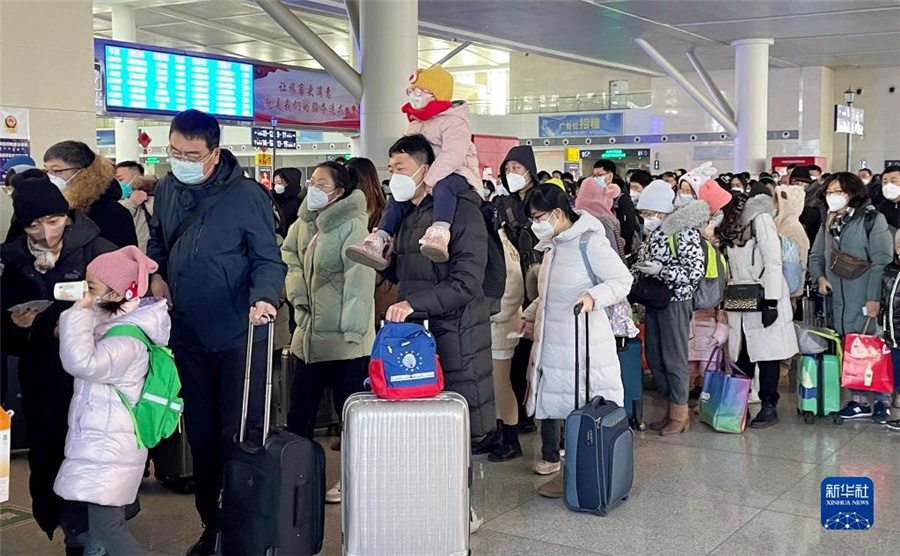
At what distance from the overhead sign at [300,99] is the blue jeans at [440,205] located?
9688 millimetres

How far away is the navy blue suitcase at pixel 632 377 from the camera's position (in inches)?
259

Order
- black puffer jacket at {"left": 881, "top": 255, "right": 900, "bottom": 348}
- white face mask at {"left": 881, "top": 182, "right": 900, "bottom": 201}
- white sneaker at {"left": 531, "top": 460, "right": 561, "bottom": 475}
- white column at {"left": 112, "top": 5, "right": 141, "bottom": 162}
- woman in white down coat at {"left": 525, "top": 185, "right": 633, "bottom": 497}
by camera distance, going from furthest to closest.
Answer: white column at {"left": 112, "top": 5, "right": 141, "bottom": 162}
white face mask at {"left": 881, "top": 182, "right": 900, "bottom": 201}
black puffer jacket at {"left": 881, "top": 255, "right": 900, "bottom": 348}
white sneaker at {"left": 531, "top": 460, "right": 561, "bottom": 475}
woman in white down coat at {"left": 525, "top": 185, "right": 633, "bottom": 497}

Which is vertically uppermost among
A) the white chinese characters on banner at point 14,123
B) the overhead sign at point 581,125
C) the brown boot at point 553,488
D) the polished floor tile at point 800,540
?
the overhead sign at point 581,125

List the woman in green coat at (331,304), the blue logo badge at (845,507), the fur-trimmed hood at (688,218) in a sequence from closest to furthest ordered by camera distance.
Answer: the blue logo badge at (845,507)
the woman in green coat at (331,304)
the fur-trimmed hood at (688,218)

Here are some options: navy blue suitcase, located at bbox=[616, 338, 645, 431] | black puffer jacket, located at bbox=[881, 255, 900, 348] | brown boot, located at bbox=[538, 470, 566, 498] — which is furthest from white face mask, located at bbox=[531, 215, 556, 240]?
black puffer jacket, located at bbox=[881, 255, 900, 348]

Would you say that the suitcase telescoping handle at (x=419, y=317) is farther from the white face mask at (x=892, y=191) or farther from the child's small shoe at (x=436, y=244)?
the white face mask at (x=892, y=191)

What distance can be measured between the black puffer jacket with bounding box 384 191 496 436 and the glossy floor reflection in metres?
0.75

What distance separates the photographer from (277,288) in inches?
157

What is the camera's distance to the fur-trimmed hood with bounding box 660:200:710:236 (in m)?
6.27

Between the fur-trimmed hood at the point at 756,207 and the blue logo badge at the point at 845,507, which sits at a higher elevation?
the fur-trimmed hood at the point at 756,207

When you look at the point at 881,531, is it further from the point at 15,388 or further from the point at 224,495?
the point at 15,388

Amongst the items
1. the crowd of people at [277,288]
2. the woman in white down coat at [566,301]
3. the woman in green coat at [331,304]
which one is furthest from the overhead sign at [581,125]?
the woman in green coat at [331,304]

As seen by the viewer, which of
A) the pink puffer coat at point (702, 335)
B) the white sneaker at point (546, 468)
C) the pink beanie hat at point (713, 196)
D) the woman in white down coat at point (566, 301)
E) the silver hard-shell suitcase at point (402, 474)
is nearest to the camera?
the silver hard-shell suitcase at point (402, 474)

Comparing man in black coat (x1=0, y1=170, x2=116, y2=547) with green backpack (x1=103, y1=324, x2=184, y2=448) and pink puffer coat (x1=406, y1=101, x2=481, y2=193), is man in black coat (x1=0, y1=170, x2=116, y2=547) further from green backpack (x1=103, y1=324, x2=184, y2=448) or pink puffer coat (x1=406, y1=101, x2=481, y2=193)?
pink puffer coat (x1=406, y1=101, x2=481, y2=193)
